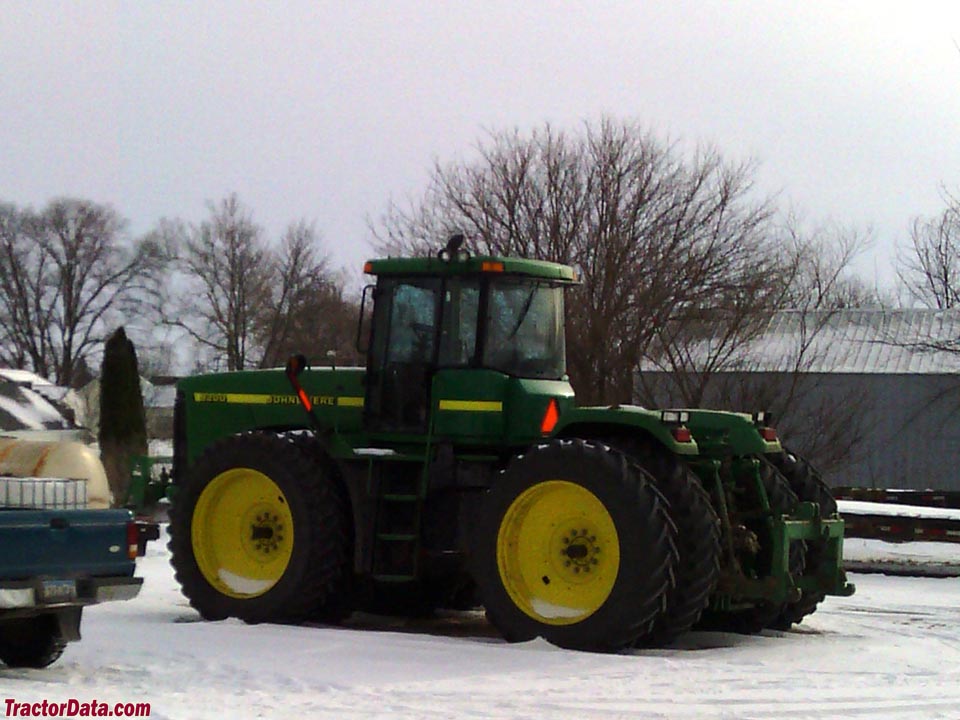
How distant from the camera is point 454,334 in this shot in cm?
1341

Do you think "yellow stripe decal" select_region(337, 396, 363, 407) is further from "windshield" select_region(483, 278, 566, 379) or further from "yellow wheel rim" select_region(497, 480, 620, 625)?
"yellow wheel rim" select_region(497, 480, 620, 625)

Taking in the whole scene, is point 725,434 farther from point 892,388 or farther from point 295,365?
point 892,388

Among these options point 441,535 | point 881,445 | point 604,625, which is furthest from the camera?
point 881,445

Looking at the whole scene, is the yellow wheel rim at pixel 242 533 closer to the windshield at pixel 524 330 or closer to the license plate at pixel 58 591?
the windshield at pixel 524 330

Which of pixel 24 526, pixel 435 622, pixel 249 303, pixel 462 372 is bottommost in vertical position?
pixel 435 622

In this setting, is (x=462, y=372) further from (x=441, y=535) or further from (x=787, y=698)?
(x=787, y=698)

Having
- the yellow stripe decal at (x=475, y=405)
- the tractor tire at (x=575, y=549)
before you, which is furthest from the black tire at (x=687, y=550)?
the yellow stripe decal at (x=475, y=405)

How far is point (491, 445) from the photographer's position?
13375 mm

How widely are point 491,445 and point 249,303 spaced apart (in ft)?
167

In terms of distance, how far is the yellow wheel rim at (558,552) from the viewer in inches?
475

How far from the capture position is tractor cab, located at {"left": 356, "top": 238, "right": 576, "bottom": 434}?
13.3 metres

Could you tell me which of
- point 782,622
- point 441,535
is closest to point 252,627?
point 441,535

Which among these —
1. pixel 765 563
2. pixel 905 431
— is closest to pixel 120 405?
pixel 905 431

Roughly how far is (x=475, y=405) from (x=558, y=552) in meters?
1.54
